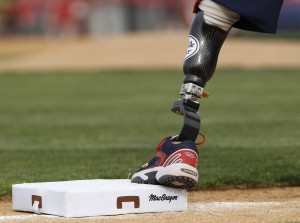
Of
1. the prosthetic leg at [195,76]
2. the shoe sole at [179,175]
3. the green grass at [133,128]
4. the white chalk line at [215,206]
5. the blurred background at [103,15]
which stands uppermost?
the prosthetic leg at [195,76]

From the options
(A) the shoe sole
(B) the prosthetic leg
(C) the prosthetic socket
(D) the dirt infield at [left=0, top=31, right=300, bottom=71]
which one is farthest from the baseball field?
(D) the dirt infield at [left=0, top=31, right=300, bottom=71]

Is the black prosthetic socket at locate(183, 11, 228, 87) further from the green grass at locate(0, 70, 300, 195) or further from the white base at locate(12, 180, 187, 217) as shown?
the green grass at locate(0, 70, 300, 195)

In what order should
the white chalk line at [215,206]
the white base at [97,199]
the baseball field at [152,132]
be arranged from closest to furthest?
1. the white base at [97,199]
2. the white chalk line at [215,206]
3. the baseball field at [152,132]

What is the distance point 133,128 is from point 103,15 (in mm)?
25501

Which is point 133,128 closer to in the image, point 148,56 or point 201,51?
point 201,51

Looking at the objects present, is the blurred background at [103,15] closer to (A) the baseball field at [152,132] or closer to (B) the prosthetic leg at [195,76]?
(A) the baseball field at [152,132]

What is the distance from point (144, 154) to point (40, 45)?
27.3m

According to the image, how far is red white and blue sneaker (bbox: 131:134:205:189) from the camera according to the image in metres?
4.36

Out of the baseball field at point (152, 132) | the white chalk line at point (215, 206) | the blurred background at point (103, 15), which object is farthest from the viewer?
the blurred background at point (103, 15)

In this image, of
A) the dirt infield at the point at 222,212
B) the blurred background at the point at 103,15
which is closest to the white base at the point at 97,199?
the dirt infield at the point at 222,212

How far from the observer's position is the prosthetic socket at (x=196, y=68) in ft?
14.6

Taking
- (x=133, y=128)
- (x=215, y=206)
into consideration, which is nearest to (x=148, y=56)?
(x=133, y=128)

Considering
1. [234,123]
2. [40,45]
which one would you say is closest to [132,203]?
[234,123]

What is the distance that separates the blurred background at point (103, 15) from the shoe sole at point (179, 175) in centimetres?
2701
